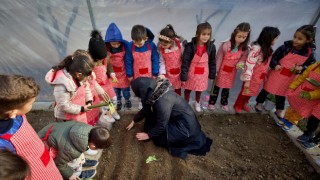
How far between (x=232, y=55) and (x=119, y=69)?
5.24 ft

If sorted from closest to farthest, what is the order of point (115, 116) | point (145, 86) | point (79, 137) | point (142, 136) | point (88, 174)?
point (79, 137)
point (145, 86)
point (88, 174)
point (142, 136)
point (115, 116)

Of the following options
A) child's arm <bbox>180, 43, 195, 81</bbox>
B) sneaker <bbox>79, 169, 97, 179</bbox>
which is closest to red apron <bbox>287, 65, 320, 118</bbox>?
child's arm <bbox>180, 43, 195, 81</bbox>

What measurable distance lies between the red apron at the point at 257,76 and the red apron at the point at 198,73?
666 millimetres

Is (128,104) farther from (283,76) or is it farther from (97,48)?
(283,76)

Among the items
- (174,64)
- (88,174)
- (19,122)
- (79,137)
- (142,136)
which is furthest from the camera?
(174,64)

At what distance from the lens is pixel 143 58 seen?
3221 mm

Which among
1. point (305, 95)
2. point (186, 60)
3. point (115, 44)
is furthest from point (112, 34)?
point (305, 95)

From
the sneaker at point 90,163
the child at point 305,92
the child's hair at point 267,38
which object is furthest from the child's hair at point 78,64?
the child at point 305,92

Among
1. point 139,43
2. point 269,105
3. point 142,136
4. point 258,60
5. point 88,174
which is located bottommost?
point 88,174

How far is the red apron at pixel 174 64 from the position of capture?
129 inches

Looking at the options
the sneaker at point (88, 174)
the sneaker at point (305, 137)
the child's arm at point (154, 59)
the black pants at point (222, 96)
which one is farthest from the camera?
the black pants at point (222, 96)

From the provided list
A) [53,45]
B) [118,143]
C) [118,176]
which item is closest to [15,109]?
[118,176]

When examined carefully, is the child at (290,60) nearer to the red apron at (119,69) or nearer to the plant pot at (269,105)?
the plant pot at (269,105)

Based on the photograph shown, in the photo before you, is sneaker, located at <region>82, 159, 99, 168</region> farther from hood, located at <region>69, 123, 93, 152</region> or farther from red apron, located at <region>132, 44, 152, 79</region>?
red apron, located at <region>132, 44, 152, 79</region>
